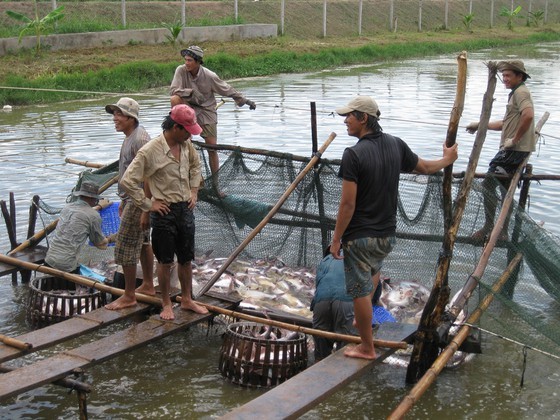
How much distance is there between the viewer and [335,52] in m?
34.2

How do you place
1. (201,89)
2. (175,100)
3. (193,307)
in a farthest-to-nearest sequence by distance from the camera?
(201,89) < (175,100) < (193,307)

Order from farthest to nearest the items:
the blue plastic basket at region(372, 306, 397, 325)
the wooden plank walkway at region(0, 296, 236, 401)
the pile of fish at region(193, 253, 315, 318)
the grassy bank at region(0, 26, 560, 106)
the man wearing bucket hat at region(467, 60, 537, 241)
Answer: the grassy bank at region(0, 26, 560, 106) → the man wearing bucket hat at region(467, 60, 537, 241) → the pile of fish at region(193, 253, 315, 318) → the blue plastic basket at region(372, 306, 397, 325) → the wooden plank walkway at region(0, 296, 236, 401)

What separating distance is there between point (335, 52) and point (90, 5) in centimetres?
1065

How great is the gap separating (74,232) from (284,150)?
8.00 m

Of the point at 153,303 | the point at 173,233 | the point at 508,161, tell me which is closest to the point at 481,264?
the point at 508,161

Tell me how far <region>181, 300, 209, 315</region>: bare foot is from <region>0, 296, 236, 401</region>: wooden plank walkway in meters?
0.04

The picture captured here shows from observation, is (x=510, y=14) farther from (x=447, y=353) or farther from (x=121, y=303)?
(x=447, y=353)

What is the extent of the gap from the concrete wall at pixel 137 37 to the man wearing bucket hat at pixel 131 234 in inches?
751

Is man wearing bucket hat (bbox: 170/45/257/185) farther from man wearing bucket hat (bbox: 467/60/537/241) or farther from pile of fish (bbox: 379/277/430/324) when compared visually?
man wearing bucket hat (bbox: 467/60/537/241)

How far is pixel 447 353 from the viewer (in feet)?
20.4

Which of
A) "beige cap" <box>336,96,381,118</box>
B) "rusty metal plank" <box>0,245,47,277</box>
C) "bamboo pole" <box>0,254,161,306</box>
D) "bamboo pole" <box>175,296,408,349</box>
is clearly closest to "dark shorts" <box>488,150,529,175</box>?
"bamboo pole" <box>175,296,408,349</box>

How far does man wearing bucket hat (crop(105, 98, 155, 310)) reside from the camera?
7.27 metres

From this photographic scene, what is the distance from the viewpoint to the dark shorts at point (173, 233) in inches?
273

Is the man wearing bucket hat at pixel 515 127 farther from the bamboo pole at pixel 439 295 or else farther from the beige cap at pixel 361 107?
the beige cap at pixel 361 107
